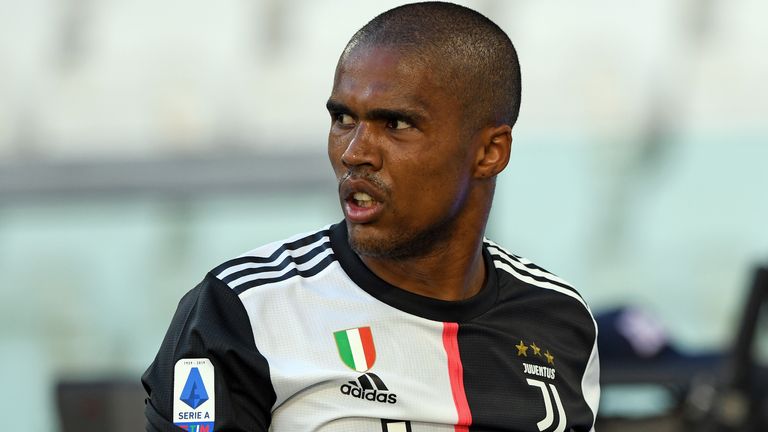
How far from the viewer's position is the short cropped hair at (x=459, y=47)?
75.5 inches

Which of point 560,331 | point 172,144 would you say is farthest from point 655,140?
point 560,331

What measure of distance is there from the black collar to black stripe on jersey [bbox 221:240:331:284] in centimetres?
2

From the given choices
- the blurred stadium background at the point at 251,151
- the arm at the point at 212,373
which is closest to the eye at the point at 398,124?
the arm at the point at 212,373

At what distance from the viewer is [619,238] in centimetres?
543

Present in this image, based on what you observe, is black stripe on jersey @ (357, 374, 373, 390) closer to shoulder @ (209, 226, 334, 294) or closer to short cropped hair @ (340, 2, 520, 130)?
shoulder @ (209, 226, 334, 294)

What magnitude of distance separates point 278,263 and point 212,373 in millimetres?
251

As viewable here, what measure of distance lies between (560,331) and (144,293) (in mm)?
3117

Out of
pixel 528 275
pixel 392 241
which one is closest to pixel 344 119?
pixel 392 241

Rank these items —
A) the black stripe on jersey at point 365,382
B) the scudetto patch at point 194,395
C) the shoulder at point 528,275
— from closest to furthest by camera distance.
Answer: the scudetto patch at point 194,395 < the black stripe on jersey at point 365,382 < the shoulder at point 528,275

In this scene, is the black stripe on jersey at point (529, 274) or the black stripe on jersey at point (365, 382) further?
the black stripe on jersey at point (529, 274)

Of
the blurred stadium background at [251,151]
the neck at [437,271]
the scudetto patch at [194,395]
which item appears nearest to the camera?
the scudetto patch at [194,395]

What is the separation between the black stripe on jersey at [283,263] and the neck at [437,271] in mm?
78

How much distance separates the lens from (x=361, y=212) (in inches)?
76.0

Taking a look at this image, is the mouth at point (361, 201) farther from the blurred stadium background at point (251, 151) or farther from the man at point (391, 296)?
the blurred stadium background at point (251, 151)
